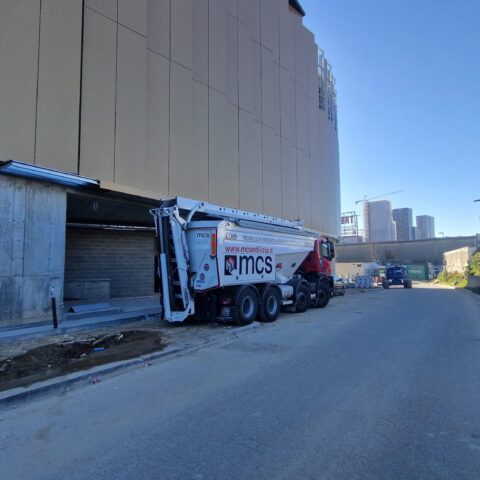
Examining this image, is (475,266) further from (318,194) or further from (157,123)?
(157,123)

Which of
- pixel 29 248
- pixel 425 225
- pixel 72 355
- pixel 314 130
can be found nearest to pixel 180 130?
pixel 29 248

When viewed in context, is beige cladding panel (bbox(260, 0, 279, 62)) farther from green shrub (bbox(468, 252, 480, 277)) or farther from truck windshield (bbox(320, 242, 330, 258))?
green shrub (bbox(468, 252, 480, 277))

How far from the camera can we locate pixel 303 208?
1137 inches

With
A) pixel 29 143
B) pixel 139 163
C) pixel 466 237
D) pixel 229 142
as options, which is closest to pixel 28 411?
pixel 29 143

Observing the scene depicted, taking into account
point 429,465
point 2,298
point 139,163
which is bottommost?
point 429,465

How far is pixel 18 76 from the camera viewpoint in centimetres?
1102

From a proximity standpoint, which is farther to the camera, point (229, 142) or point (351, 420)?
point (229, 142)

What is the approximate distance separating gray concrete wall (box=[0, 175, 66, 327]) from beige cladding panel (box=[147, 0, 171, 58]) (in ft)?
25.1

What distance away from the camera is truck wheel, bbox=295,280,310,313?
15391mm

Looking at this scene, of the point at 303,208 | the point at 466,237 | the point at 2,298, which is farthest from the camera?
the point at 466,237

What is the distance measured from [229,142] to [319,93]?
52.7 feet

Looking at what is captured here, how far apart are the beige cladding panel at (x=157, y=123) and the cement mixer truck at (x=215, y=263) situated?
15.1 ft

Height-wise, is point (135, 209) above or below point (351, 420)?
above

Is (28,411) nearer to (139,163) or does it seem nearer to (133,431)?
(133,431)
